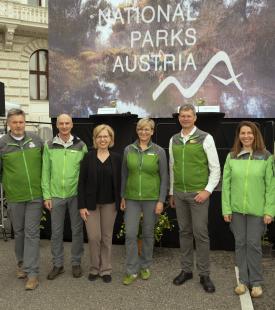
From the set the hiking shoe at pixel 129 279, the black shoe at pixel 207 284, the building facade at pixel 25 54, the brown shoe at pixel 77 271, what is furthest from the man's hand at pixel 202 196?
the building facade at pixel 25 54

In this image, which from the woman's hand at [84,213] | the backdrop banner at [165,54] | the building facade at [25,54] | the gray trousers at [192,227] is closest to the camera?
the gray trousers at [192,227]

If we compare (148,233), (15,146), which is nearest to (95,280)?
(148,233)

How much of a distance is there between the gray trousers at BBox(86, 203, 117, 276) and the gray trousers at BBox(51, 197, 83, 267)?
0.76 feet

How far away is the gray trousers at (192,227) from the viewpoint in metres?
3.77

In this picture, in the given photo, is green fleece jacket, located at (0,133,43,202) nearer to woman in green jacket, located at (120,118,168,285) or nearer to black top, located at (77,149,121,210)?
black top, located at (77,149,121,210)

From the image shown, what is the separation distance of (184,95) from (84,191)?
4.72 metres

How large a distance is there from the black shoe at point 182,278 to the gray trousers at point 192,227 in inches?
1.5

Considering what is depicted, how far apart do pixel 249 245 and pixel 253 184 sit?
22.0 inches

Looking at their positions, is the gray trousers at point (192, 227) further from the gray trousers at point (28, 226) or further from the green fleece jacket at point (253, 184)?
the gray trousers at point (28, 226)

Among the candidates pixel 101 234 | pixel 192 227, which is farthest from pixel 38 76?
pixel 192 227

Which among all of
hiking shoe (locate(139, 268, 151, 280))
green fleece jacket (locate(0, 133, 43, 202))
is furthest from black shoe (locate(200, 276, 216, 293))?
green fleece jacket (locate(0, 133, 43, 202))

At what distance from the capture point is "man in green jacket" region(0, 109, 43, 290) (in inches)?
151

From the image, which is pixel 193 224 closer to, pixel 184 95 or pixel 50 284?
pixel 50 284

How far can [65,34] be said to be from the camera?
8.45m
